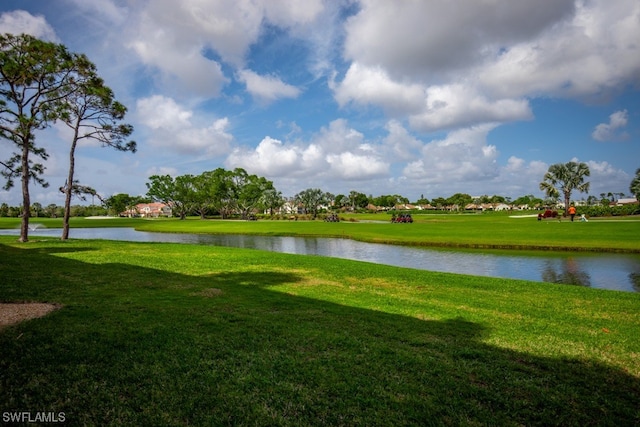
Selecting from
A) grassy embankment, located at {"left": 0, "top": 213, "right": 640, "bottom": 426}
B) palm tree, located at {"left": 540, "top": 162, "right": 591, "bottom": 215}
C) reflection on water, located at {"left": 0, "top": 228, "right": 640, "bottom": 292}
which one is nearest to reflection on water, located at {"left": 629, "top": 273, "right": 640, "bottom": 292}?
reflection on water, located at {"left": 0, "top": 228, "right": 640, "bottom": 292}

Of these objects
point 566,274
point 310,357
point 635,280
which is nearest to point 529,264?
point 566,274

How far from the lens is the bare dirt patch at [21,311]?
7.11 m

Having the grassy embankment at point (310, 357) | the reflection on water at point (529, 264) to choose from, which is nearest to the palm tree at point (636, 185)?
the reflection on water at point (529, 264)

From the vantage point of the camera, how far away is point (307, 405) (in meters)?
4.52

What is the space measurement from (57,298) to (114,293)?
1.35 meters

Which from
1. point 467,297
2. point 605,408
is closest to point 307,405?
point 605,408

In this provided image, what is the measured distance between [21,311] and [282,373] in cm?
662

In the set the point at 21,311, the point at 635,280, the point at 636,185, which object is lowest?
the point at 635,280

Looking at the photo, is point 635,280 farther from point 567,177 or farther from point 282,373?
point 567,177

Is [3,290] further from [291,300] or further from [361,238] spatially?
[361,238]

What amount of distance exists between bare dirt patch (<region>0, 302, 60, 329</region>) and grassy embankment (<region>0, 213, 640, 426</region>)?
0.36 meters

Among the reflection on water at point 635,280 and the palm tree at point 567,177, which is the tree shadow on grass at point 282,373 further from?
the palm tree at point 567,177

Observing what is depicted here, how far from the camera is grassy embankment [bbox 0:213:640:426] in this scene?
175 inches

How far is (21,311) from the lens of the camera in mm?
7750
